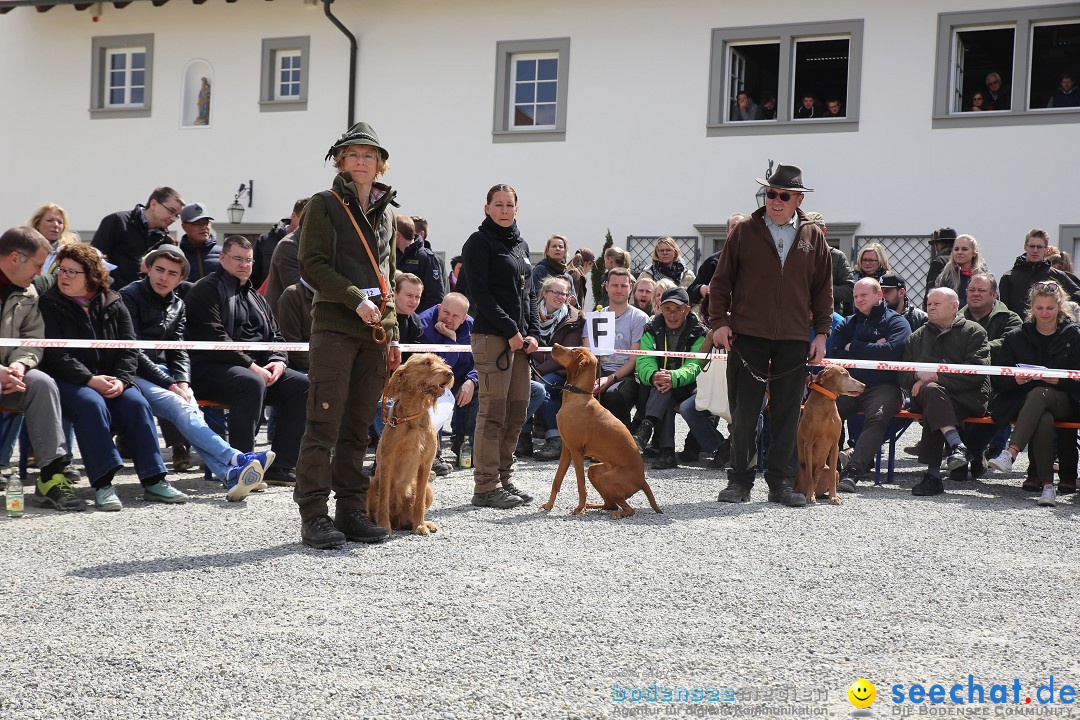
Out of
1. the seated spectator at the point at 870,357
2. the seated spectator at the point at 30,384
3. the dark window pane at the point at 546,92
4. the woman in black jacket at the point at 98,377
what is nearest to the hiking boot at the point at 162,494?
the woman in black jacket at the point at 98,377

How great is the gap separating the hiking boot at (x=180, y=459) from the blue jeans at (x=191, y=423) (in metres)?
1.03

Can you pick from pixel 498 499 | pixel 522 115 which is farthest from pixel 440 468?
pixel 522 115

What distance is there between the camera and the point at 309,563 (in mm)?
5328

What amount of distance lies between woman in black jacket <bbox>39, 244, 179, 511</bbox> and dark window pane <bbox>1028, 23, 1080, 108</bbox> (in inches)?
533

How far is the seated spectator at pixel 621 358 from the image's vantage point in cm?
1002

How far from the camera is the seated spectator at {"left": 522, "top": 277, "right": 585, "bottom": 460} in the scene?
32.3ft

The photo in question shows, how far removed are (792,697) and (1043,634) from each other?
146cm

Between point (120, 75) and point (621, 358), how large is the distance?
14631mm

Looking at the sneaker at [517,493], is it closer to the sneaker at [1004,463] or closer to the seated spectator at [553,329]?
the seated spectator at [553,329]

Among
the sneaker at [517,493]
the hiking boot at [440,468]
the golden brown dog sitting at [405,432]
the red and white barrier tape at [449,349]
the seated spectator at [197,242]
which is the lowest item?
the hiking boot at [440,468]

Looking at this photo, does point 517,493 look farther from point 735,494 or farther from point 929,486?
point 929,486

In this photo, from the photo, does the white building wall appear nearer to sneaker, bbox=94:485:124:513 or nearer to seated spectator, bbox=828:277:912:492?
seated spectator, bbox=828:277:912:492

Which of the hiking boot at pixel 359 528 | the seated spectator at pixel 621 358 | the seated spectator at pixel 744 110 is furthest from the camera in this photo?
the seated spectator at pixel 744 110

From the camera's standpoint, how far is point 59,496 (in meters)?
A: 6.69
